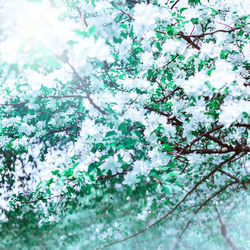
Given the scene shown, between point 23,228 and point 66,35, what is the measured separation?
8706 millimetres

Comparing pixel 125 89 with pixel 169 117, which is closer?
pixel 169 117

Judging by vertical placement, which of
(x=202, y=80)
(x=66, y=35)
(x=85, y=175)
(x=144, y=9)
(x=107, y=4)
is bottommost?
(x=85, y=175)

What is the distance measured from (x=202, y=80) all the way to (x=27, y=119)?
237cm

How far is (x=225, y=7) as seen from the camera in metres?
2.83

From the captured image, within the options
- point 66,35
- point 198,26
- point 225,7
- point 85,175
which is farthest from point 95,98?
point 225,7

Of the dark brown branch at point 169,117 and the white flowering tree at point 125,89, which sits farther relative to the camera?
the dark brown branch at point 169,117

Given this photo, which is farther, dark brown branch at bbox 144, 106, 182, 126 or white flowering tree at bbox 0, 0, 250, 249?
dark brown branch at bbox 144, 106, 182, 126

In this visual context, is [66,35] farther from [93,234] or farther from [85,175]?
[93,234]

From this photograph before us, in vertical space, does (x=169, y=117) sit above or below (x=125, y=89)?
below

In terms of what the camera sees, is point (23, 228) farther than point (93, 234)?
No

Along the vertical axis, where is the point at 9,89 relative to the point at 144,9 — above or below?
above

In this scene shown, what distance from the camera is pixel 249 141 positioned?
2.70m

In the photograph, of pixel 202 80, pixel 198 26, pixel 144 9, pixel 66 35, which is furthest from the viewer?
pixel 198 26

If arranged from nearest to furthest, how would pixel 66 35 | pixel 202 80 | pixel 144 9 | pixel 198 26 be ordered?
1. pixel 66 35
2. pixel 202 80
3. pixel 144 9
4. pixel 198 26
